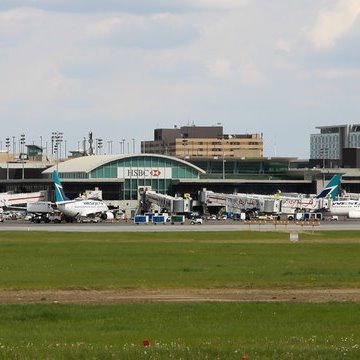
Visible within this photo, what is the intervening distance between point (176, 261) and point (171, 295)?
22907 mm

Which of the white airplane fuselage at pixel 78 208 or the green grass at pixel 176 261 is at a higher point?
the white airplane fuselage at pixel 78 208

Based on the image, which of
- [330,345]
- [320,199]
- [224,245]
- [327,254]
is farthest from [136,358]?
[320,199]

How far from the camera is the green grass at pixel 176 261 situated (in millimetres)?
59094

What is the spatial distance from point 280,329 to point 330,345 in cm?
473

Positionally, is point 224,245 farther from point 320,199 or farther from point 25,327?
point 320,199

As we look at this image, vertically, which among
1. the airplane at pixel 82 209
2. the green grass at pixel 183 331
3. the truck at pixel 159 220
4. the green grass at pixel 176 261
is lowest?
the green grass at pixel 183 331

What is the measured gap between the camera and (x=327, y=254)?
84.8 metres

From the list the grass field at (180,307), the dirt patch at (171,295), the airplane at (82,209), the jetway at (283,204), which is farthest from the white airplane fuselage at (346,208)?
the dirt patch at (171,295)

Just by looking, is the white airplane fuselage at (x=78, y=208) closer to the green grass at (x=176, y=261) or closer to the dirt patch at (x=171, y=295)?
the green grass at (x=176, y=261)

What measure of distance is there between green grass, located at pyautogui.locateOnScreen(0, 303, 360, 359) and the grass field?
0.12 feet

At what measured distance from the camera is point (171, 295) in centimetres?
5247

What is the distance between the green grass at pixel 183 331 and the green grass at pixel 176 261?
11670 mm

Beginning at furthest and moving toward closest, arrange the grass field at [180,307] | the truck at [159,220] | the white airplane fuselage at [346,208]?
the white airplane fuselage at [346,208], the truck at [159,220], the grass field at [180,307]

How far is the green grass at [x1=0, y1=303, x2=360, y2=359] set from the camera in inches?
1307
